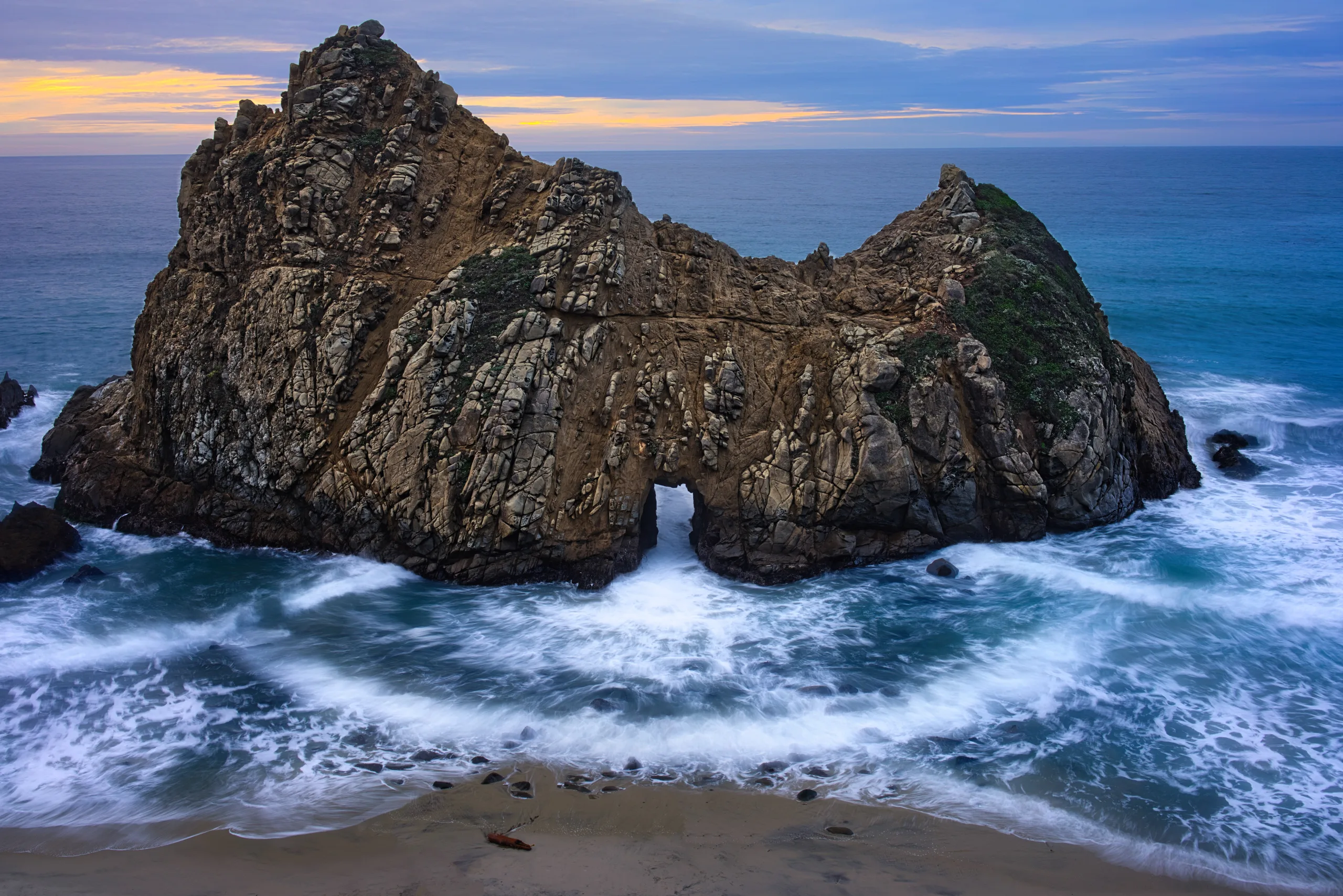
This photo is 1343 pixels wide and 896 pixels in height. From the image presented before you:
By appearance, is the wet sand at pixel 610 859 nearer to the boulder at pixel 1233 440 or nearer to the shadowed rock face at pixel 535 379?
the shadowed rock face at pixel 535 379

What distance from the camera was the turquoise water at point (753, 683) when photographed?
55.4ft

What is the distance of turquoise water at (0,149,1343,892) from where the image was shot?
1688 centimetres

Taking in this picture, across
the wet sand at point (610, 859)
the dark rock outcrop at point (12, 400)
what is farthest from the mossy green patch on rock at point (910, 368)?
the dark rock outcrop at point (12, 400)

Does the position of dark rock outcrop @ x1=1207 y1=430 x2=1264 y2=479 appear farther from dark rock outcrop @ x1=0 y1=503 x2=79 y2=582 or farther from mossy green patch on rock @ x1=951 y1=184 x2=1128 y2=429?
dark rock outcrop @ x1=0 y1=503 x2=79 y2=582

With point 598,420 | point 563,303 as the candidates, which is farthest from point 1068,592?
point 563,303

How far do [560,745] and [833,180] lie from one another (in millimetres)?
167188

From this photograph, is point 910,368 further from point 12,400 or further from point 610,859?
point 12,400

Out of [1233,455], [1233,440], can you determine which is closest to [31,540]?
[1233,455]

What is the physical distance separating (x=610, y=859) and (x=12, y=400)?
3470 centimetres

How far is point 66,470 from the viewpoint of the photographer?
2964 centimetres

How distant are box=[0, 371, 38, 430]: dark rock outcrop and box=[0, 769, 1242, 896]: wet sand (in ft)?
87.7

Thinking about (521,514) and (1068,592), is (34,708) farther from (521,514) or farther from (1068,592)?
(1068,592)

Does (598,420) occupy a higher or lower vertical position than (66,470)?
higher

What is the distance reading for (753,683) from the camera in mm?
20250
